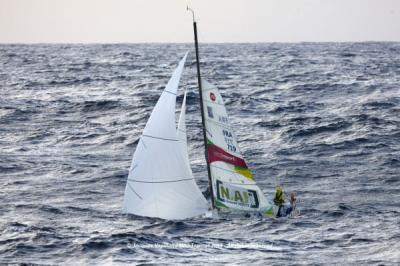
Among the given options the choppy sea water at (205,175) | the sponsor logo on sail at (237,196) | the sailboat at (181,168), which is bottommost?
the choppy sea water at (205,175)

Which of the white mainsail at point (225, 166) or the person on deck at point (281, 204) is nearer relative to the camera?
the white mainsail at point (225, 166)

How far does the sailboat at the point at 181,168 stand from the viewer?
26.7 metres

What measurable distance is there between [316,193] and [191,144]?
43.6 ft

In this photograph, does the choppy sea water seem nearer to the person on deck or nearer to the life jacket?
the person on deck

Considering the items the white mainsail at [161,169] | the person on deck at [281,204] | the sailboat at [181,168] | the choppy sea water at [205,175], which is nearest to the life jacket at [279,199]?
the person on deck at [281,204]

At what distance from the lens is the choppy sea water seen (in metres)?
25.2

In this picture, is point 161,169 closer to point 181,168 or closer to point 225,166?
point 181,168

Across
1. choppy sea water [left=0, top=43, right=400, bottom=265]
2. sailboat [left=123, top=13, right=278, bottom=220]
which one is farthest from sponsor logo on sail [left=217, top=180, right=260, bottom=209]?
choppy sea water [left=0, top=43, right=400, bottom=265]

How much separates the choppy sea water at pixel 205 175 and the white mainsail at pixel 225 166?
0.72 metres

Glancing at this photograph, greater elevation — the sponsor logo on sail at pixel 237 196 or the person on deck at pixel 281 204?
the sponsor logo on sail at pixel 237 196

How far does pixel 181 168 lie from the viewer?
27.5 m

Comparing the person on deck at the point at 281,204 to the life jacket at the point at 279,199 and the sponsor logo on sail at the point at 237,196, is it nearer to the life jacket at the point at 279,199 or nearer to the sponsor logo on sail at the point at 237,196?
the life jacket at the point at 279,199

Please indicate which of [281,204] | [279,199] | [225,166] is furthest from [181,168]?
[281,204]

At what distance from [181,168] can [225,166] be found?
78.8 inches
